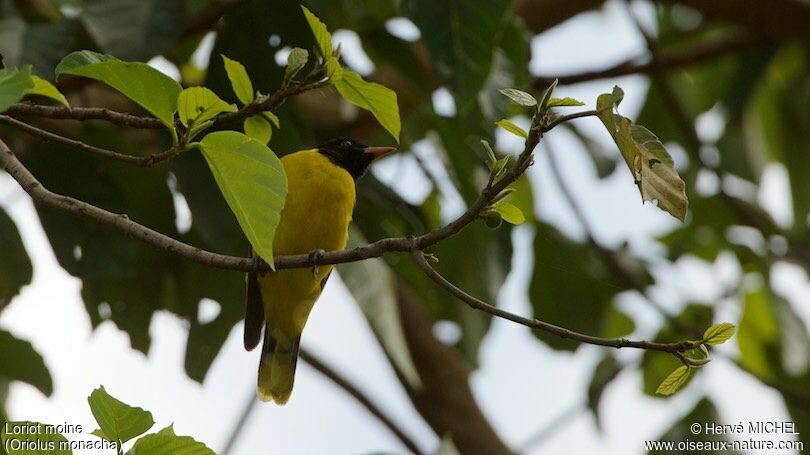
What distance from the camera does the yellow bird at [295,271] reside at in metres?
3.91

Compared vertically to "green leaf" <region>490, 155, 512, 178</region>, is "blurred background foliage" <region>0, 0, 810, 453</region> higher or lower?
lower

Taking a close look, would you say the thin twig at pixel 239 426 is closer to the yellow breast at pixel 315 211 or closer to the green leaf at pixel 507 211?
the yellow breast at pixel 315 211

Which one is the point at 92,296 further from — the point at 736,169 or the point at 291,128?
the point at 736,169

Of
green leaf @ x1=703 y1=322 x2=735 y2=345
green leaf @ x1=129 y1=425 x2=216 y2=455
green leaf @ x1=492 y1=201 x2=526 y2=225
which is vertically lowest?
green leaf @ x1=129 y1=425 x2=216 y2=455

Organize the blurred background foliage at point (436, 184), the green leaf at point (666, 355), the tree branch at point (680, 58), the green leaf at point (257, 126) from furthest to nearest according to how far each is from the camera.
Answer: the green leaf at point (666, 355) → the tree branch at point (680, 58) → the blurred background foliage at point (436, 184) → the green leaf at point (257, 126)

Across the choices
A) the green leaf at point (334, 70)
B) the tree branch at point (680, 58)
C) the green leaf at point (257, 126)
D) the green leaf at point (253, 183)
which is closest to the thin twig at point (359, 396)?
the tree branch at point (680, 58)

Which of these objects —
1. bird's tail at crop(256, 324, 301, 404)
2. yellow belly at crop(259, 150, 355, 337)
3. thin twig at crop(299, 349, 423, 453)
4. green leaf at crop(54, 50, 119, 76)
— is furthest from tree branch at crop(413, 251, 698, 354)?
thin twig at crop(299, 349, 423, 453)

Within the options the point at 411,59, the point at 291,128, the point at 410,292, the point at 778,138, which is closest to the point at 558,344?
the point at 410,292

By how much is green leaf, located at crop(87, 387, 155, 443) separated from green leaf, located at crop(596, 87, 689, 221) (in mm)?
1021

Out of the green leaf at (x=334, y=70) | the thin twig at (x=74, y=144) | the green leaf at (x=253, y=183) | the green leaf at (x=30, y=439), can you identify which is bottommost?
the green leaf at (x=30, y=439)

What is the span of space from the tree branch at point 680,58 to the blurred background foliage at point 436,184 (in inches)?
0.5

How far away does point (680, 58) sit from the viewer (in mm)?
5609

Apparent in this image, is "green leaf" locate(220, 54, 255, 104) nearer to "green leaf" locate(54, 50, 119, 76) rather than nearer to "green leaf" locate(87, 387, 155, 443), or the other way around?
"green leaf" locate(54, 50, 119, 76)

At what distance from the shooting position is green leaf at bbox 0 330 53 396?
3.32m
